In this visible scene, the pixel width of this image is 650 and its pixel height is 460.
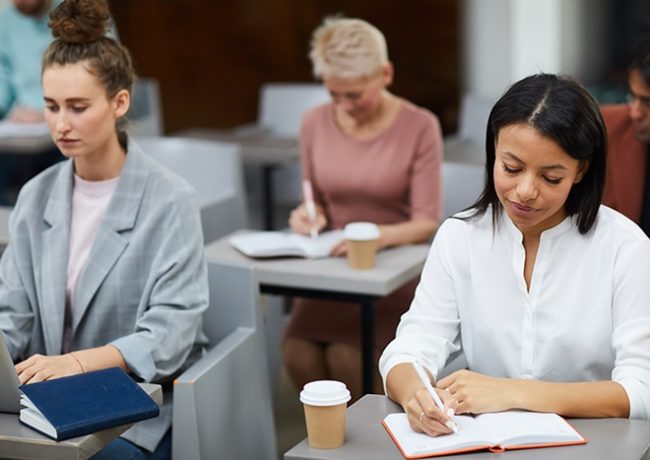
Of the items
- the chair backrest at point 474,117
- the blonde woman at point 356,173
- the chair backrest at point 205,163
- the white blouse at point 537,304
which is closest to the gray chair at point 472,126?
the chair backrest at point 474,117

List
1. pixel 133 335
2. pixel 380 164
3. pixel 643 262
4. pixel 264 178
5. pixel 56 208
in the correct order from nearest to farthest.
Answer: pixel 643 262 → pixel 133 335 → pixel 56 208 → pixel 380 164 → pixel 264 178

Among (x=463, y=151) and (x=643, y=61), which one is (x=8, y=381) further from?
(x=463, y=151)

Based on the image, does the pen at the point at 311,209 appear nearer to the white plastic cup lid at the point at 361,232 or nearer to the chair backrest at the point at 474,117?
the white plastic cup lid at the point at 361,232

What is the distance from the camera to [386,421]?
191 cm

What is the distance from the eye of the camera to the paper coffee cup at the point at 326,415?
1826 millimetres

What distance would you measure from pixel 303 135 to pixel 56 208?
1.09 m

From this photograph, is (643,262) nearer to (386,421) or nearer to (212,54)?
(386,421)

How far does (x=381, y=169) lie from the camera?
131 inches

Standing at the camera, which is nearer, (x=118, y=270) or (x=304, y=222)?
(x=118, y=270)

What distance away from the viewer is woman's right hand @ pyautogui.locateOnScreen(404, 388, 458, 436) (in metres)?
1.82

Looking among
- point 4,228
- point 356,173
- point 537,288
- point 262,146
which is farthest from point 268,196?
point 537,288

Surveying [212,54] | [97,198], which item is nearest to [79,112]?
[97,198]

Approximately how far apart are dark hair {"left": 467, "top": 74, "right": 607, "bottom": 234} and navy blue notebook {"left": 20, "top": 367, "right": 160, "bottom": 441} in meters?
0.78

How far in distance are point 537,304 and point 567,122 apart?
0.36 metres
